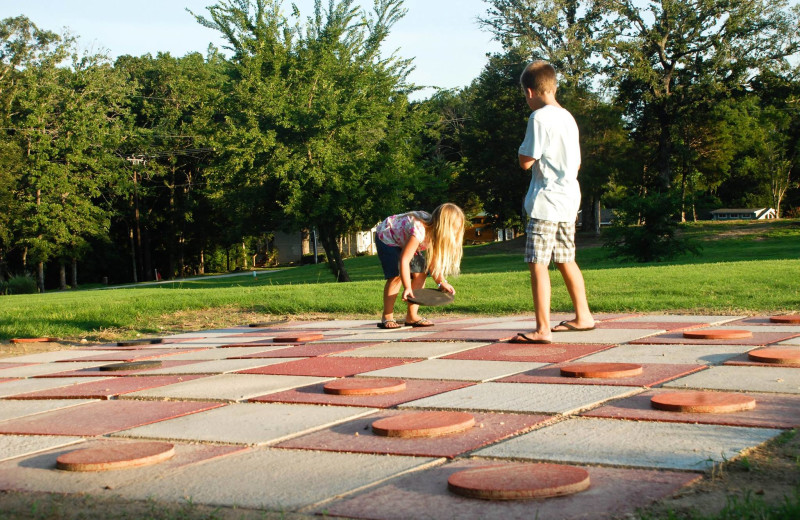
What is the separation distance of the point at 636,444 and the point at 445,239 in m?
4.98

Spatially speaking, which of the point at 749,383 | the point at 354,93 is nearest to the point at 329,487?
the point at 749,383

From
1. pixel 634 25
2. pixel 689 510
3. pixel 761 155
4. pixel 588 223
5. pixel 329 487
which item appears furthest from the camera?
pixel 761 155

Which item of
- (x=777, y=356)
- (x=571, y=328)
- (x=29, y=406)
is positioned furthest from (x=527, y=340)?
(x=29, y=406)

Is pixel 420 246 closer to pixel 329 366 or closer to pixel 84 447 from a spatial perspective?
pixel 329 366

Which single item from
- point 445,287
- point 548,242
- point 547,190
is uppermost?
point 547,190

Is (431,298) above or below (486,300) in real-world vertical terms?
above

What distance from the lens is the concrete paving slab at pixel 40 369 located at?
23.2ft

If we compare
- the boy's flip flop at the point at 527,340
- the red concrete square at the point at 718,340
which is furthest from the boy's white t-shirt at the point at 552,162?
the red concrete square at the point at 718,340

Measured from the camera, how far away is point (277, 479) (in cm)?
314

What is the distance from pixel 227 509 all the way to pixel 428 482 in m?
0.72

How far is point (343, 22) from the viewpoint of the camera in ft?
91.9

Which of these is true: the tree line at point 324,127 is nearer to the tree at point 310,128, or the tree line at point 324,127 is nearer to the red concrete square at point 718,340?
the tree at point 310,128

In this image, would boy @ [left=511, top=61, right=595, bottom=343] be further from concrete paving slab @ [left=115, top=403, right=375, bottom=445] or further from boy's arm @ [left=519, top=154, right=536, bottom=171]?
concrete paving slab @ [left=115, top=403, right=375, bottom=445]

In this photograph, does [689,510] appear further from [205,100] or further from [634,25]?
[634,25]
